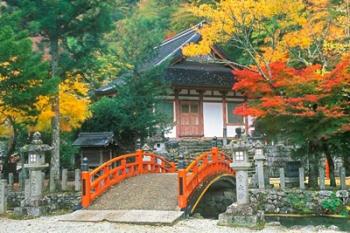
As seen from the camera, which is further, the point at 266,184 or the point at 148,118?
the point at 148,118

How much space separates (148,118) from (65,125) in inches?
155

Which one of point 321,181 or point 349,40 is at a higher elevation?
point 349,40

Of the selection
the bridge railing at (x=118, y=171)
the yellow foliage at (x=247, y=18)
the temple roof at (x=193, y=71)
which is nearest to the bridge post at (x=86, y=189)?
the bridge railing at (x=118, y=171)

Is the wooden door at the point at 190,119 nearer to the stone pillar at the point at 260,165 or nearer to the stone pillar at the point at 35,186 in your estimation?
the stone pillar at the point at 260,165

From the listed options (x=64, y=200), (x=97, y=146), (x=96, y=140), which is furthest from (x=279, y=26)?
(x=64, y=200)

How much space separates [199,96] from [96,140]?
34.4ft

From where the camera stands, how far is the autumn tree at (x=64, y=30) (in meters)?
17.4

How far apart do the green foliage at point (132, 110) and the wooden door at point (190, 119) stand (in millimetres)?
6263

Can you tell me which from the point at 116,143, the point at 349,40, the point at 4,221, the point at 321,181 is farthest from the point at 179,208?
the point at 349,40

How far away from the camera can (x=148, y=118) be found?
67.8ft

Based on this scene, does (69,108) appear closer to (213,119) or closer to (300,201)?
(300,201)

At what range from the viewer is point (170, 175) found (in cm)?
1716

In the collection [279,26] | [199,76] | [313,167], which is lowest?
[313,167]

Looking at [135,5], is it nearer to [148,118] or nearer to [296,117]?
[148,118]
